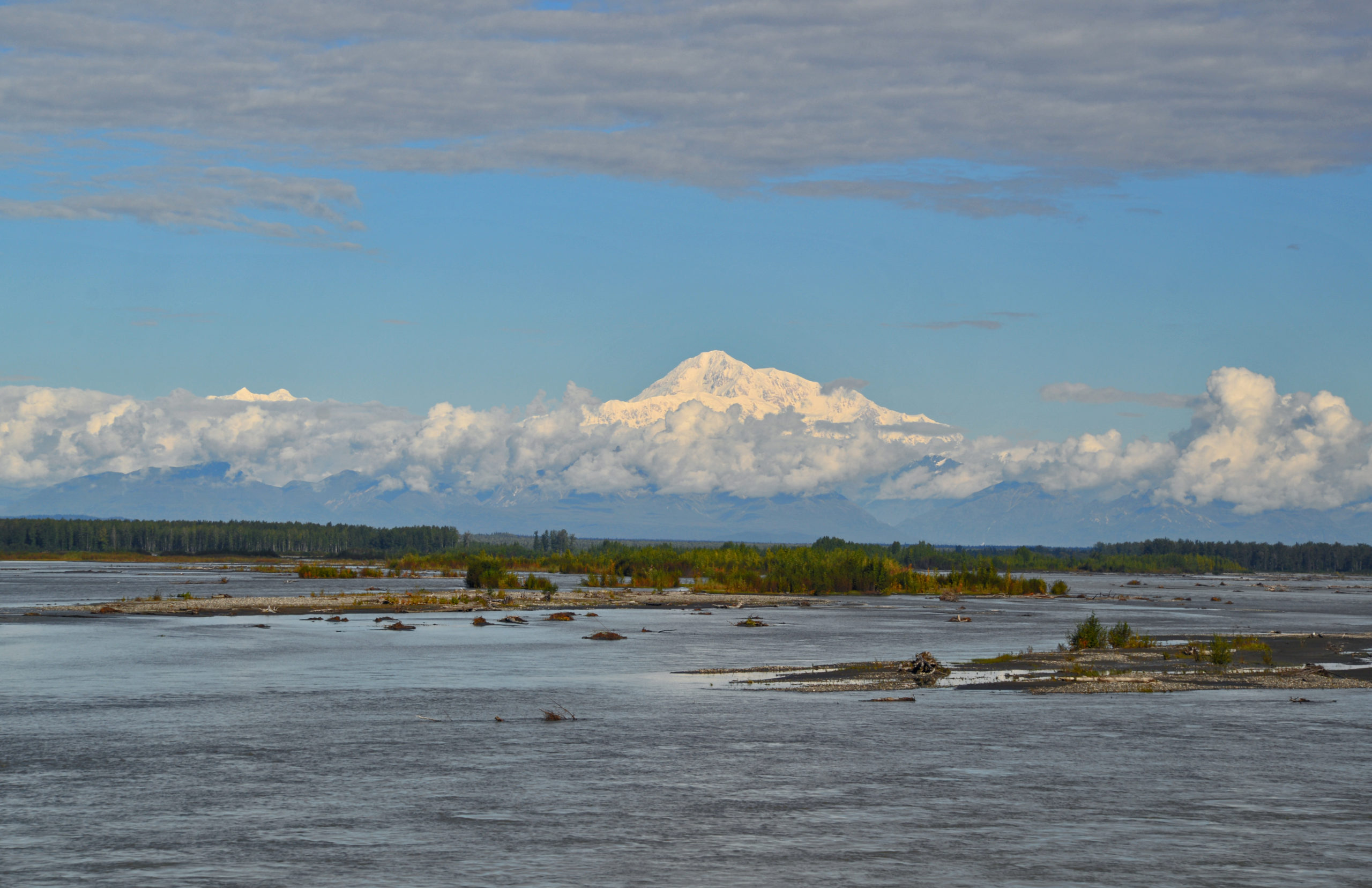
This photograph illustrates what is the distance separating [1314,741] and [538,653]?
31.4m

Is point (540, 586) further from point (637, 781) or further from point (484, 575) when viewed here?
point (637, 781)

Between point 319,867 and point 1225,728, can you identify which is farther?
point 1225,728

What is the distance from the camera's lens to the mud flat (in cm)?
4056

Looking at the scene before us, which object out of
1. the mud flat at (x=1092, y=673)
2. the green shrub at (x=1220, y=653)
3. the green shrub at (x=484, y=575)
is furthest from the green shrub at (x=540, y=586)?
the green shrub at (x=1220, y=653)

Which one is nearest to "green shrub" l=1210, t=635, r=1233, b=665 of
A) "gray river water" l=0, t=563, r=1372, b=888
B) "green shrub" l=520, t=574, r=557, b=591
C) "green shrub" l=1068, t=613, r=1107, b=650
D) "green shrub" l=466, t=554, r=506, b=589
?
"green shrub" l=1068, t=613, r=1107, b=650

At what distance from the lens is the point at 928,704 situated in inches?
1419

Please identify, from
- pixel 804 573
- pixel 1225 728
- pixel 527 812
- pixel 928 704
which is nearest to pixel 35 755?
pixel 527 812

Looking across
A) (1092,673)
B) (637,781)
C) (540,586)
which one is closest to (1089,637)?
(1092,673)

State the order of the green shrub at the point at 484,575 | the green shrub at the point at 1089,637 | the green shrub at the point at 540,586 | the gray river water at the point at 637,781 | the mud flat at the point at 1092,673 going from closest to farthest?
the gray river water at the point at 637,781
the mud flat at the point at 1092,673
the green shrub at the point at 1089,637
the green shrub at the point at 540,586
the green shrub at the point at 484,575

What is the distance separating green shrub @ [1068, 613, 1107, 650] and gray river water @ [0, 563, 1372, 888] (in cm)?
1514

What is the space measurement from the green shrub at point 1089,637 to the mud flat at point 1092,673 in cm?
92

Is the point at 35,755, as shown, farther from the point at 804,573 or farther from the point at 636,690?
the point at 804,573

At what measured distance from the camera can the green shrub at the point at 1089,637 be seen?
180 ft

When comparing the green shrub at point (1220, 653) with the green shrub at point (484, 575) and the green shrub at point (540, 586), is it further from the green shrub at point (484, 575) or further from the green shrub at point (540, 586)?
the green shrub at point (484, 575)
